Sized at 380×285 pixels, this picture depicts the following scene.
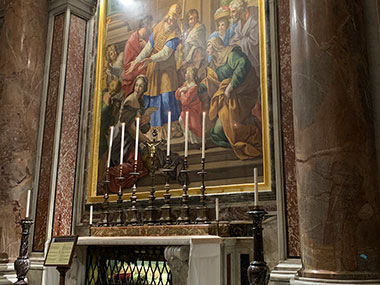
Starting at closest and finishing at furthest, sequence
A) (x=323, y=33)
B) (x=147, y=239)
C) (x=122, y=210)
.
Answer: (x=323, y=33) < (x=147, y=239) < (x=122, y=210)

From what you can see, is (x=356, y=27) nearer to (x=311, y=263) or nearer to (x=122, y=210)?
(x=311, y=263)

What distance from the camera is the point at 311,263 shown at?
373 cm

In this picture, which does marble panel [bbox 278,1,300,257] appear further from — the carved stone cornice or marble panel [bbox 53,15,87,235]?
the carved stone cornice

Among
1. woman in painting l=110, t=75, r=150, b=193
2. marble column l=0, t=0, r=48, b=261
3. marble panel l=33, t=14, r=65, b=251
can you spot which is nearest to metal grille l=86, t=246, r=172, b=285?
woman in painting l=110, t=75, r=150, b=193

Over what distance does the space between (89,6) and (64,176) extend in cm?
291

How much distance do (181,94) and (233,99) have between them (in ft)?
2.69

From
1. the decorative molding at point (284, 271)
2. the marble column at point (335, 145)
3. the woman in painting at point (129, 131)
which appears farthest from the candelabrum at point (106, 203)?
the marble column at point (335, 145)

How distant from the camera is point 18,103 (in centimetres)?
700

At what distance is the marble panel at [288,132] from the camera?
4758 mm

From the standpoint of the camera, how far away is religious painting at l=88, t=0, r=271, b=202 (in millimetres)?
5477

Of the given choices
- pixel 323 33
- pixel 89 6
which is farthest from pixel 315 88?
pixel 89 6

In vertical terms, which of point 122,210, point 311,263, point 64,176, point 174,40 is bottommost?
point 311,263

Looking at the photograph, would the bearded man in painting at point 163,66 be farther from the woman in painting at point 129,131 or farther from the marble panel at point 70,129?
the marble panel at point 70,129

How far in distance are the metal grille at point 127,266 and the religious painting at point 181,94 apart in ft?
2.66
